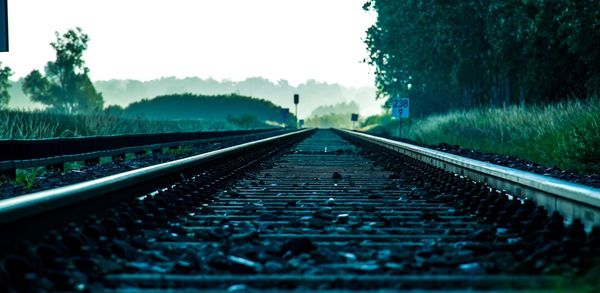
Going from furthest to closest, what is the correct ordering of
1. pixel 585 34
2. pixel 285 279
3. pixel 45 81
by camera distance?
pixel 45 81 < pixel 585 34 < pixel 285 279

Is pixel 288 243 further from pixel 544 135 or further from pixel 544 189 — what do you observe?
pixel 544 135

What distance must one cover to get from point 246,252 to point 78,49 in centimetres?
11463

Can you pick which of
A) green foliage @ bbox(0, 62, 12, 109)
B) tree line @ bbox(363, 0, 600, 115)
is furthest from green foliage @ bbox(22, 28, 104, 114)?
tree line @ bbox(363, 0, 600, 115)

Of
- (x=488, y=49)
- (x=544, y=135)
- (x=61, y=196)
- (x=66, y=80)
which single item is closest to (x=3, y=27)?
(x=61, y=196)

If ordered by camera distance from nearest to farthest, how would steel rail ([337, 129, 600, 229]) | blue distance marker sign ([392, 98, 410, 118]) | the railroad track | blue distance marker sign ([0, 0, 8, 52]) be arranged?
the railroad track → steel rail ([337, 129, 600, 229]) → blue distance marker sign ([0, 0, 8, 52]) → blue distance marker sign ([392, 98, 410, 118])

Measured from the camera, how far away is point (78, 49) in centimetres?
11138

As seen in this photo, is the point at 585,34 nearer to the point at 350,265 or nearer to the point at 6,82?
the point at 350,265

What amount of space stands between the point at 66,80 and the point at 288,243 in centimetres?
11600

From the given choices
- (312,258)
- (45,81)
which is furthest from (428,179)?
(45,81)

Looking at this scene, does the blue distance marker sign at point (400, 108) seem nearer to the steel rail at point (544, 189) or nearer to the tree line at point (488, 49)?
the tree line at point (488, 49)

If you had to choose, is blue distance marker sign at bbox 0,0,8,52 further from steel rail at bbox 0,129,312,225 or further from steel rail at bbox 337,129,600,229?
steel rail at bbox 337,129,600,229

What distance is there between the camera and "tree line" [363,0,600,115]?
21.2 meters

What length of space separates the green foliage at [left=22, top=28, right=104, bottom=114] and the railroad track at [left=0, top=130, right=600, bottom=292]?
10820cm

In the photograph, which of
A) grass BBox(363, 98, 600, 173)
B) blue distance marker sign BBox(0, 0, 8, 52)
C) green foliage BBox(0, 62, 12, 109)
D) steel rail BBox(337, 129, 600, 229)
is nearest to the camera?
steel rail BBox(337, 129, 600, 229)
